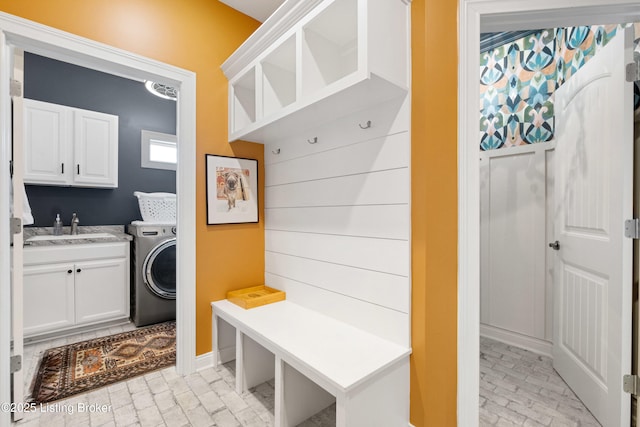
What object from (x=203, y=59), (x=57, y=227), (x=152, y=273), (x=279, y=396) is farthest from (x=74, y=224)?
(x=279, y=396)

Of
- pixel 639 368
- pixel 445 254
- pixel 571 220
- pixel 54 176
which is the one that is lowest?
pixel 639 368

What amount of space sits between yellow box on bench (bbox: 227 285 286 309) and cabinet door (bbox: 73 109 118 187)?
6.97 ft

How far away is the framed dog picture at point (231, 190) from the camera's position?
2158mm

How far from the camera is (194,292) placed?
6.81ft

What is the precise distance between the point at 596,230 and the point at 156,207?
3762 millimetres

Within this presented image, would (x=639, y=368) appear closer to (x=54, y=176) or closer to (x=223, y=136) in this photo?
(x=223, y=136)

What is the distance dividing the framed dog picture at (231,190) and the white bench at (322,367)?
71 cm

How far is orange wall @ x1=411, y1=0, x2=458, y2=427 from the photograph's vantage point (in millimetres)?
1371

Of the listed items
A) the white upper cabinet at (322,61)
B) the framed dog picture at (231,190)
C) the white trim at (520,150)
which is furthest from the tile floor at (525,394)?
the framed dog picture at (231,190)

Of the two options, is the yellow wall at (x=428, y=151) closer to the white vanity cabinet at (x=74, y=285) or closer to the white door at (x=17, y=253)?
the white door at (x=17, y=253)

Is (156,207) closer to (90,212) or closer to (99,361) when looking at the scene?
(90,212)

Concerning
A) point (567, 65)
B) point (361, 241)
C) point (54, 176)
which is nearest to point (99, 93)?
point (54, 176)

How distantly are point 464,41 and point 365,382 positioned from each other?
160 cm

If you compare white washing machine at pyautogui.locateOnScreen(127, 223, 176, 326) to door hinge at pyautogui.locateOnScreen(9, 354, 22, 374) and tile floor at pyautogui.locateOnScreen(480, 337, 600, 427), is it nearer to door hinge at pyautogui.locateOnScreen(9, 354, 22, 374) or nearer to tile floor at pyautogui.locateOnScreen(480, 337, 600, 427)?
door hinge at pyautogui.locateOnScreen(9, 354, 22, 374)
